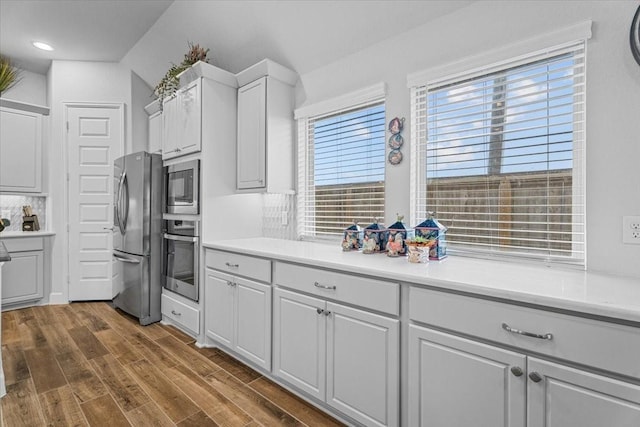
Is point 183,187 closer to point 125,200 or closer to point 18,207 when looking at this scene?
point 125,200

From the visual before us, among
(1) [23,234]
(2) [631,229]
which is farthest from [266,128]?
(1) [23,234]

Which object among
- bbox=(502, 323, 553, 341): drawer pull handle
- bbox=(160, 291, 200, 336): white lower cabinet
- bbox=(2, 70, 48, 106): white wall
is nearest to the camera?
bbox=(502, 323, 553, 341): drawer pull handle

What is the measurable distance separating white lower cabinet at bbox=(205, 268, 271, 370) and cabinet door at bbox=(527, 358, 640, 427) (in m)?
1.52

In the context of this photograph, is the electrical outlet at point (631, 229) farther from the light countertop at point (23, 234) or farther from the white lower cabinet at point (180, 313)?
the light countertop at point (23, 234)

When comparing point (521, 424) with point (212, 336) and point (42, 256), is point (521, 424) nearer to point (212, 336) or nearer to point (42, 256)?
point (212, 336)

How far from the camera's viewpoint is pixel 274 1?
2564mm

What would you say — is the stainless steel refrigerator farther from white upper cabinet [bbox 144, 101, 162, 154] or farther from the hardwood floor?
white upper cabinet [bbox 144, 101, 162, 154]

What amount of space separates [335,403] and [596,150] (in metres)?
1.82

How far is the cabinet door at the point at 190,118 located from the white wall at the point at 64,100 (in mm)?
1590

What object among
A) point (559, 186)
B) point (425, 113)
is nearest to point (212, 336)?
point (425, 113)

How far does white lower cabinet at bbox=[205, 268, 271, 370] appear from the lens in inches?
89.8

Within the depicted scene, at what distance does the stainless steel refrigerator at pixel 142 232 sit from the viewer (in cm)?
334

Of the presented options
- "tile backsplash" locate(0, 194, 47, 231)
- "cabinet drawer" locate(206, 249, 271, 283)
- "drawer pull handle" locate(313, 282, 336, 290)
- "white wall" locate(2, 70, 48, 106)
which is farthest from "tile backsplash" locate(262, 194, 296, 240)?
"white wall" locate(2, 70, 48, 106)

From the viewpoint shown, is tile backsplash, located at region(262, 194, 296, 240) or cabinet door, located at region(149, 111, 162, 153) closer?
tile backsplash, located at region(262, 194, 296, 240)
